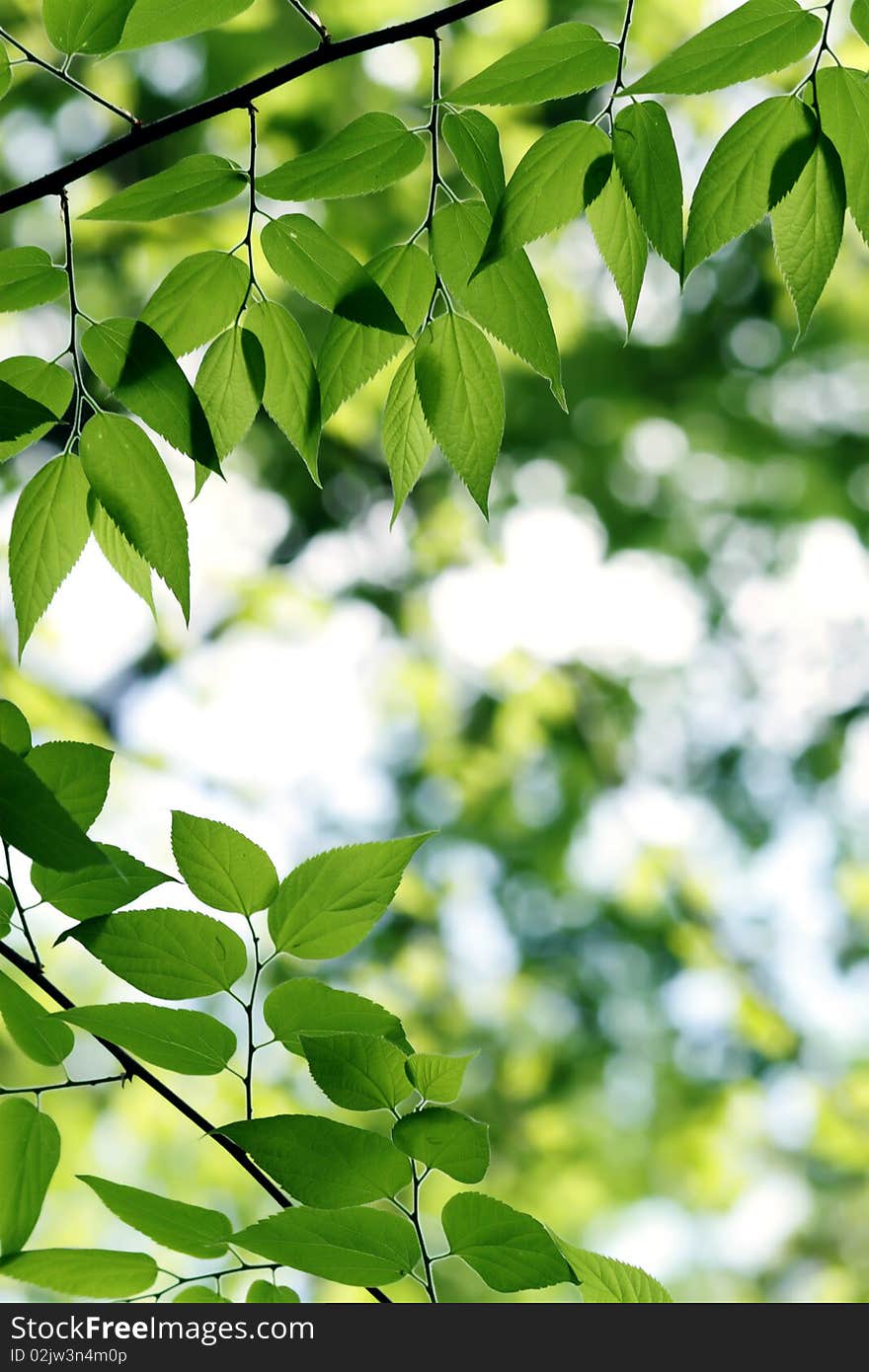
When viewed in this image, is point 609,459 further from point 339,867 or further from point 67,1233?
point 339,867

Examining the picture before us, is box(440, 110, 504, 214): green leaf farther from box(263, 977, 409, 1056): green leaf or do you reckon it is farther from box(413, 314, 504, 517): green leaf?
box(263, 977, 409, 1056): green leaf

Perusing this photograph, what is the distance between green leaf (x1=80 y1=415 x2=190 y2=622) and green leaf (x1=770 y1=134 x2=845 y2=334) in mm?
248

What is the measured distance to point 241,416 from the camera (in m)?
0.49

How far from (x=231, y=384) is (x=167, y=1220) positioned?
0.34 metres

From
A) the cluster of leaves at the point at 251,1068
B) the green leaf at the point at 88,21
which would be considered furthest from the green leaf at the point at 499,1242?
the green leaf at the point at 88,21

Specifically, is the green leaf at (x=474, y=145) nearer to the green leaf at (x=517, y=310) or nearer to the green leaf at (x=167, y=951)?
the green leaf at (x=517, y=310)

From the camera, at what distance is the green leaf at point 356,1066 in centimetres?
40

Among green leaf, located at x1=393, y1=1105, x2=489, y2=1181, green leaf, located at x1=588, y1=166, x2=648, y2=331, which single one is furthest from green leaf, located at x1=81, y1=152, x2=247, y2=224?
green leaf, located at x1=393, y1=1105, x2=489, y2=1181

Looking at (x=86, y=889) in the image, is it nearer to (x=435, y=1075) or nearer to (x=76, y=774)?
(x=76, y=774)

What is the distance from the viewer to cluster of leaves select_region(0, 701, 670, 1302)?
39 cm

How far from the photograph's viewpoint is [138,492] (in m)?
0.43

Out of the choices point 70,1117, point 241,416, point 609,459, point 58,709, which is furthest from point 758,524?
point 241,416

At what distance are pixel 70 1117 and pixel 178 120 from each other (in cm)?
300

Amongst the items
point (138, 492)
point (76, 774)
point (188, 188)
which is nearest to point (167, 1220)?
point (76, 774)
